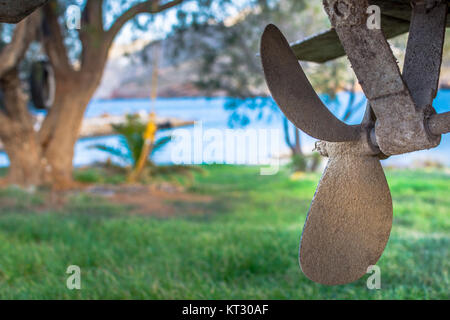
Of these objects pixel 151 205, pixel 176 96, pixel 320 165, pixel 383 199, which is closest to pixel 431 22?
pixel 383 199

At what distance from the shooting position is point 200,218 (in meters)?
7.68

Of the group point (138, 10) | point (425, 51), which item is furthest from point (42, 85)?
point (425, 51)

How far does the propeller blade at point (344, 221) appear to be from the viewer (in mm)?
2277

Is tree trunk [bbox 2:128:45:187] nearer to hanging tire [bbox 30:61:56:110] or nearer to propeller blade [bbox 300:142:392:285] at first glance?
hanging tire [bbox 30:61:56:110]

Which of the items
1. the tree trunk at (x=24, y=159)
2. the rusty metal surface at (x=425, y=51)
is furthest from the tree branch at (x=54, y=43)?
the rusty metal surface at (x=425, y=51)

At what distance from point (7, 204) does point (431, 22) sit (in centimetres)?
753

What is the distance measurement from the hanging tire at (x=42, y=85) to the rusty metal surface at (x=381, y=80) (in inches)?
303

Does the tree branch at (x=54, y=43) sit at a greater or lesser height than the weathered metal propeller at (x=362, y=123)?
greater

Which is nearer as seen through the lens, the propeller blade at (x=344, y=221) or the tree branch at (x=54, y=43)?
the propeller blade at (x=344, y=221)

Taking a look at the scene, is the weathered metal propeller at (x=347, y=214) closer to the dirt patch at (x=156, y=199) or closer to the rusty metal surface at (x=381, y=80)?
the rusty metal surface at (x=381, y=80)

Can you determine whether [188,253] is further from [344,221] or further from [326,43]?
[344,221]

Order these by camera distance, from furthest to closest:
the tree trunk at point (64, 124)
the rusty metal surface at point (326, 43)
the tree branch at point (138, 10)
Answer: the tree trunk at point (64, 124) → the tree branch at point (138, 10) → the rusty metal surface at point (326, 43)

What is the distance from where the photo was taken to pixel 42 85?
8750 mm

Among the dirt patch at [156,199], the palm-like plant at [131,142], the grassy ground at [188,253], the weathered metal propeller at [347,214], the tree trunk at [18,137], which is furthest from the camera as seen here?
the palm-like plant at [131,142]
